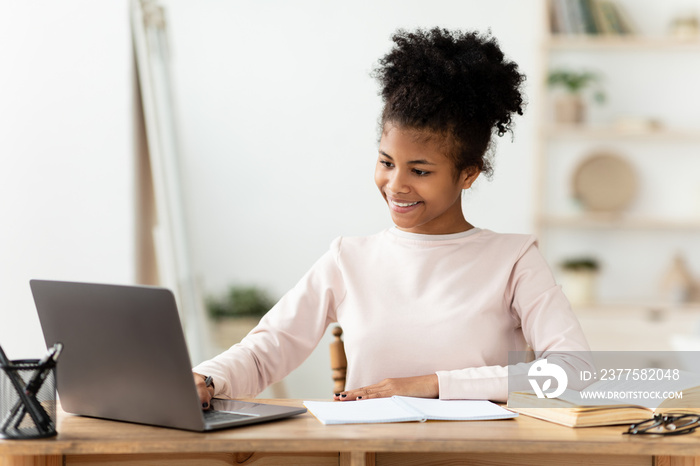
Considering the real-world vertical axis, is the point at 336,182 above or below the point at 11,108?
below

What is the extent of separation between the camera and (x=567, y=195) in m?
4.20

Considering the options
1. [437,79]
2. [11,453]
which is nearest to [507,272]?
[437,79]

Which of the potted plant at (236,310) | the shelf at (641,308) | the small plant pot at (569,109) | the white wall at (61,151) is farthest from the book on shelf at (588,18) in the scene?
the white wall at (61,151)

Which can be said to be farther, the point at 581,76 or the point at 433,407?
the point at 581,76

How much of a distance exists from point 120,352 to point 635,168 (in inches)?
142

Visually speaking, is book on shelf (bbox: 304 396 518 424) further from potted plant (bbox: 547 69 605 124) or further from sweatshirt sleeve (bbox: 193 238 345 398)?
potted plant (bbox: 547 69 605 124)

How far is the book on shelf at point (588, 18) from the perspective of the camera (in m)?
4.06

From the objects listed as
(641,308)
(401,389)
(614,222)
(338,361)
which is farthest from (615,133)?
(401,389)

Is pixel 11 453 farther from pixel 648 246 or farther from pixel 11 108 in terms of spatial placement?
pixel 648 246

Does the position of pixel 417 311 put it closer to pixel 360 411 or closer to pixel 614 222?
pixel 360 411

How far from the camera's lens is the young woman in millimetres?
1507

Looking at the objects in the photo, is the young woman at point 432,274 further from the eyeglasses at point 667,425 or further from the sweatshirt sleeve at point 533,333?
the eyeglasses at point 667,425

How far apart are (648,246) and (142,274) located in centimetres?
267

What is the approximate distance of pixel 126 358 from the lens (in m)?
1.11
